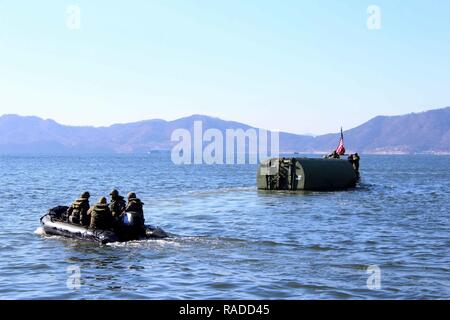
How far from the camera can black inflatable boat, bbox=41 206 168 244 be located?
22.5 m

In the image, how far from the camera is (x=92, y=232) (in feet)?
75.1

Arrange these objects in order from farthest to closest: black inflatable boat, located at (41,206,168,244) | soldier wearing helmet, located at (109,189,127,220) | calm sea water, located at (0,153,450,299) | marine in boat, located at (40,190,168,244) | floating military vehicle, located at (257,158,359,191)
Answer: floating military vehicle, located at (257,158,359,191) < soldier wearing helmet, located at (109,189,127,220) < marine in boat, located at (40,190,168,244) < black inflatable boat, located at (41,206,168,244) < calm sea water, located at (0,153,450,299)

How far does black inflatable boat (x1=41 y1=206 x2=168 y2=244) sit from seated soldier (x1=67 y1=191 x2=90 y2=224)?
31 cm

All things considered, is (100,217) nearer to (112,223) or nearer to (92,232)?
(112,223)

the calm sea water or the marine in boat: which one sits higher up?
the marine in boat

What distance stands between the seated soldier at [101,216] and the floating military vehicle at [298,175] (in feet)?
91.7

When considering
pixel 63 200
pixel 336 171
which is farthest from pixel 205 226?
pixel 336 171

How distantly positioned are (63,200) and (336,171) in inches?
892

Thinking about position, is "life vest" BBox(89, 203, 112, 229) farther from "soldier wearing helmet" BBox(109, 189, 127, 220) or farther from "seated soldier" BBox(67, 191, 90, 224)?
"seated soldier" BBox(67, 191, 90, 224)

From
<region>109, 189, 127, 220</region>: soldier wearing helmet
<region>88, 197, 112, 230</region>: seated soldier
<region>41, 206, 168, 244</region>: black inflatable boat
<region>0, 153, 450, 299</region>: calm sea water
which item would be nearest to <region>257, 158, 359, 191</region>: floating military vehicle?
<region>0, 153, 450, 299</region>: calm sea water

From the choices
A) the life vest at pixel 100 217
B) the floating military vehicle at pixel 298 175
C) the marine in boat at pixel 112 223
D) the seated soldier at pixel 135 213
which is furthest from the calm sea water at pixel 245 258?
the floating military vehicle at pixel 298 175

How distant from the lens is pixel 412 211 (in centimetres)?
3550

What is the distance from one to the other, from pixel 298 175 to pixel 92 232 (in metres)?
28.5
